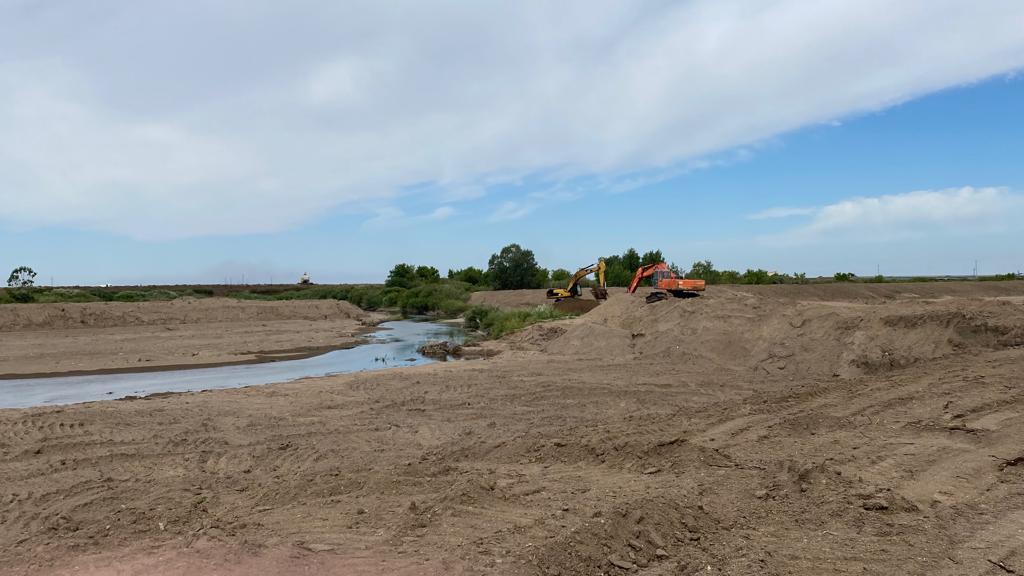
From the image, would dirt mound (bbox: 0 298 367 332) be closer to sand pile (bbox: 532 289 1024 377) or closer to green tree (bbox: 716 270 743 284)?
sand pile (bbox: 532 289 1024 377)

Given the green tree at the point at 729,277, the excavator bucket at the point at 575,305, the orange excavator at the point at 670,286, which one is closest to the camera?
the orange excavator at the point at 670,286

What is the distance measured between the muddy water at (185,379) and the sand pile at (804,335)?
21.2 feet

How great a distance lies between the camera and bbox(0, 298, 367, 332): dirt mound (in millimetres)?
32188

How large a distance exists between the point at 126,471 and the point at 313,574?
4.06m

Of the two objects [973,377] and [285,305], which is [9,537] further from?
[285,305]

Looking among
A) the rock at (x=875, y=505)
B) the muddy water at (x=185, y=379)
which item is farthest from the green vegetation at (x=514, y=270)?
the rock at (x=875, y=505)

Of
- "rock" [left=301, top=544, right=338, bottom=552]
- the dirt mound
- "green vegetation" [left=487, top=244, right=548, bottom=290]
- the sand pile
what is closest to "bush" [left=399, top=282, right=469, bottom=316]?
"green vegetation" [left=487, top=244, right=548, bottom=290]

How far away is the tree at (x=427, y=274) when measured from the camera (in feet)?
264

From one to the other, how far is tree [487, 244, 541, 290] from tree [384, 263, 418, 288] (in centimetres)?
1453

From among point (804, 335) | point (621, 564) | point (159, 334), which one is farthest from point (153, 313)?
point (621, 564)

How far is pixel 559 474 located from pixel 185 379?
15.0m

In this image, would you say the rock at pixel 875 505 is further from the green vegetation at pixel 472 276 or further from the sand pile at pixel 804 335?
the green vegetation at pixel 472 276

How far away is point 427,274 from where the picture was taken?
3305 inches

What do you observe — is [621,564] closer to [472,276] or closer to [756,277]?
[756,277]
